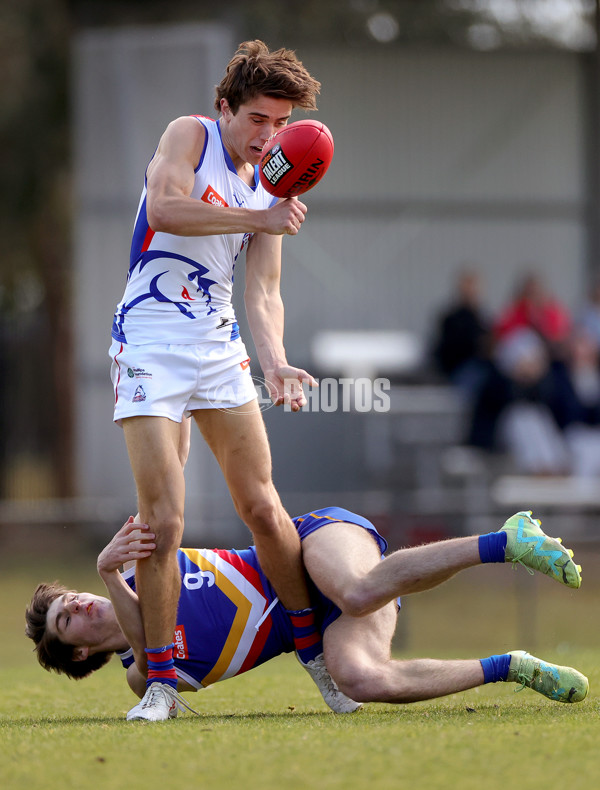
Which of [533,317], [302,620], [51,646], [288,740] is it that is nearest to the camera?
[288,740]

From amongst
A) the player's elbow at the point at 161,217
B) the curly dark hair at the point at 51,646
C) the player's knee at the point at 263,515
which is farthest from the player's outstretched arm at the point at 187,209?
the curly dark hair at the point at 51,646

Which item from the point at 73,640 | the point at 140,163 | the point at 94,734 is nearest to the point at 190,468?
the point at 140,163

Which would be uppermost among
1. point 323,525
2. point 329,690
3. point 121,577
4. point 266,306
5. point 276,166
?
point 276,166

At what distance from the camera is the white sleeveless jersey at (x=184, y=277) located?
16.1 feet

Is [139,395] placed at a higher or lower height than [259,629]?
higher

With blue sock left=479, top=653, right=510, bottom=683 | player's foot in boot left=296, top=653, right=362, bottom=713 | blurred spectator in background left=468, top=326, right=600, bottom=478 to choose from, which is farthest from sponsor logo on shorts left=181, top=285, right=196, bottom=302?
blurred spectator in background left=468, top=326, right=600, bottom=478

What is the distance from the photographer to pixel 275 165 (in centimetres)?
477

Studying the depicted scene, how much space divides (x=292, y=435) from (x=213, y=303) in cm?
943

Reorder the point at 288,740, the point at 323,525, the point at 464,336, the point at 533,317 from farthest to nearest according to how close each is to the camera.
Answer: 1. the point at 464,336
2. the point at 533,317
3. the point at 323,525
4. the point at 288,740

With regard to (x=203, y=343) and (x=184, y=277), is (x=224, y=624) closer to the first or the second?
(x=203, y=343)

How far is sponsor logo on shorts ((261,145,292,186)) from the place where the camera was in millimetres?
4754

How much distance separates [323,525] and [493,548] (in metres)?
0.96

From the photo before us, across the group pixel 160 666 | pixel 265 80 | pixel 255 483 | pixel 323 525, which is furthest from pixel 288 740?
pixel 265 80

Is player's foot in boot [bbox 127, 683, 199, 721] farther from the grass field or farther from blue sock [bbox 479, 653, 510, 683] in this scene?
blue sock [bbox 479, 653, 510, 683]
